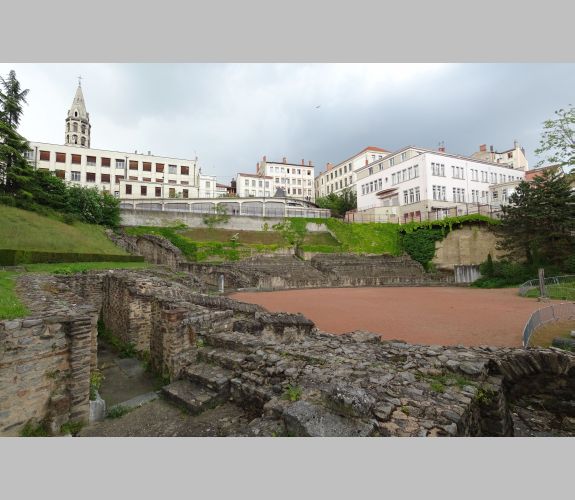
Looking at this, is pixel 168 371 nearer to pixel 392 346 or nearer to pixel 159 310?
pixel 159 310

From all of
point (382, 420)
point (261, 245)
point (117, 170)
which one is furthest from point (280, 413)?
point (117, 170)

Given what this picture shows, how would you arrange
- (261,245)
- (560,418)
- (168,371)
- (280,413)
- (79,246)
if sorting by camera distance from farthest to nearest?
(261,245), (79,246), (168,371), (560,418), (280,413)

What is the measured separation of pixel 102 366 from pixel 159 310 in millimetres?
2421

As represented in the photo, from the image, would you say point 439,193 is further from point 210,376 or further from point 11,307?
point 11,307

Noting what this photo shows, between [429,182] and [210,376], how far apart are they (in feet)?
136

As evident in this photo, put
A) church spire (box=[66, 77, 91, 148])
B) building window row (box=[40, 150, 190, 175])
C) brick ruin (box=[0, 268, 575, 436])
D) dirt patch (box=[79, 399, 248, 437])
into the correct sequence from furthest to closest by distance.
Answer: church spire (box=[66, 77, 91, 148]) → building window row (box=[40, 150, 190, 175]) → dirt patch (box=[79, 399, 248, 437]) → brick ruin (box=[0, 268, 575, 436])

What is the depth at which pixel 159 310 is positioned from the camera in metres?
6.49

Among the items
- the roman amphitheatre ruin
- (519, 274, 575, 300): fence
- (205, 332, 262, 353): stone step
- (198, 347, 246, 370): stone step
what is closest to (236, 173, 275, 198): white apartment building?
(519, 274, 575, 300): fence

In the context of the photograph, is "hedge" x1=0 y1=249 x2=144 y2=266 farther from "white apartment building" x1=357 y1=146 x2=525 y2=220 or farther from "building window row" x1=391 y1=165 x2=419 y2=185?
"building window row" x1=391 y1=165 x2=419 y2=185

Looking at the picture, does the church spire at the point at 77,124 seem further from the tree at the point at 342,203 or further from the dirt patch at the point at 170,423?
the dirt patch at the point at 170,423

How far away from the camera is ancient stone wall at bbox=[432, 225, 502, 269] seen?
3017cm

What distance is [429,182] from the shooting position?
38344 mm

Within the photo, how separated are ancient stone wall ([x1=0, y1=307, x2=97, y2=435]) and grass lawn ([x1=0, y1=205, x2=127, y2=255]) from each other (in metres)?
16.1

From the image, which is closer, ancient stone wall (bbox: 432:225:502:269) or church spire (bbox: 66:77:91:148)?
ancient stone wall (bbox: 432:225:502:269)
